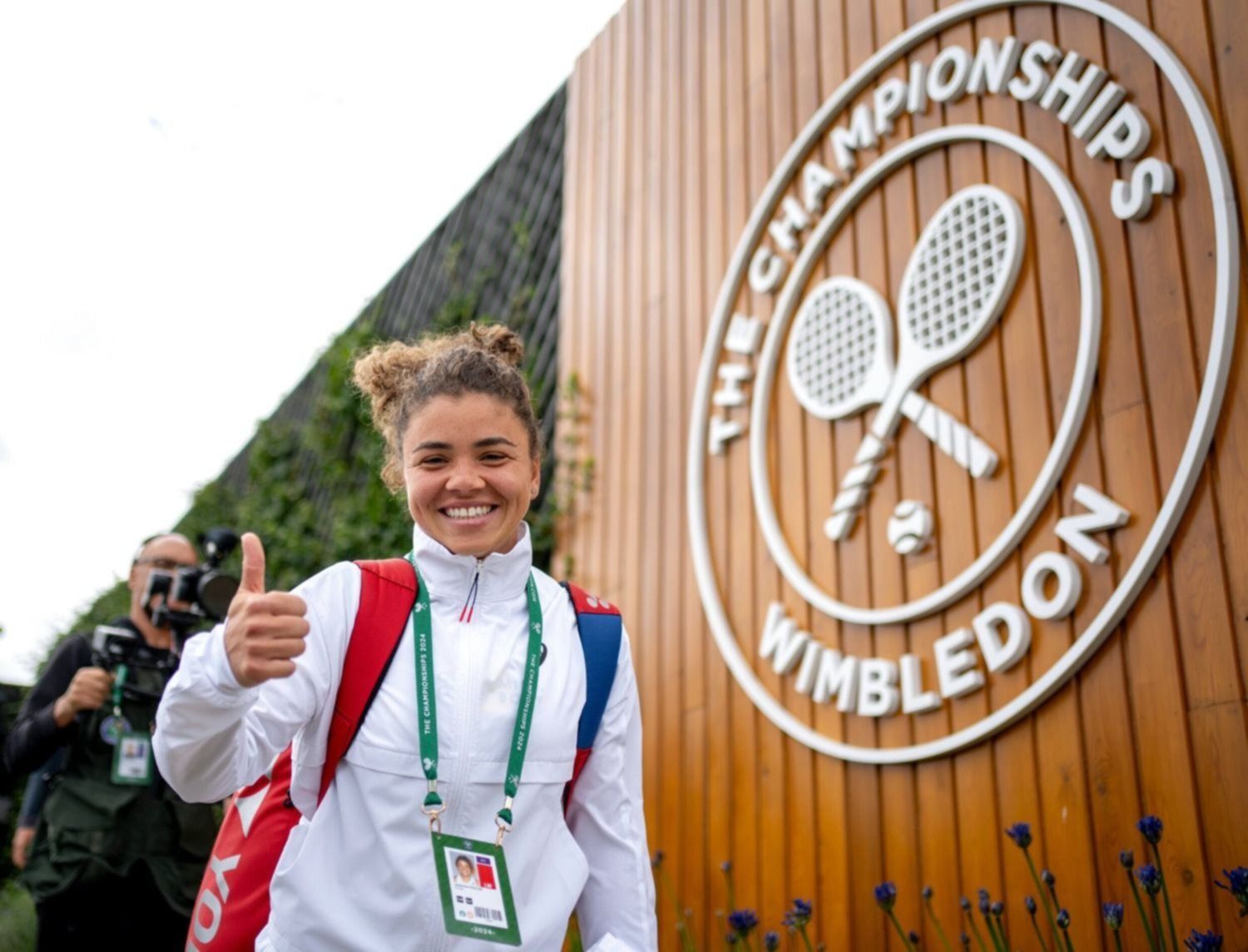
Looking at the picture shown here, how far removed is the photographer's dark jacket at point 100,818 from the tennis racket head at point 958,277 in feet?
6.57

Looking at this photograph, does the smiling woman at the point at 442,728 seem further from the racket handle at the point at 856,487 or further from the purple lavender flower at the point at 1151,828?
the racket handle at the point at 856,487

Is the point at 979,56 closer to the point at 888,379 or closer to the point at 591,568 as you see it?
the point at 888,379

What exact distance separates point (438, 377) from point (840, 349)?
1.51 metres

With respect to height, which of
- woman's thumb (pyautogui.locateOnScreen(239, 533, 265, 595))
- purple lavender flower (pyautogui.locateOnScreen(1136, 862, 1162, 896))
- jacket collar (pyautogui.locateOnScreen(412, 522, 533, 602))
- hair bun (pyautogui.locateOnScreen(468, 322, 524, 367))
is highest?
hair bun (pyautogui.locateOnScreen(468, 322, 524, 367))

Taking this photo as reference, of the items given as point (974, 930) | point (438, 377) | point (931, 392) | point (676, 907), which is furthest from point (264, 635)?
point (676, 907)

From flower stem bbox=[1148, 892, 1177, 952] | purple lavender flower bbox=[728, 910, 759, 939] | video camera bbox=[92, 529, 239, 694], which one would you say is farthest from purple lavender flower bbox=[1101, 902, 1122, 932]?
video camera bbox=[92, 529, 239, 694]

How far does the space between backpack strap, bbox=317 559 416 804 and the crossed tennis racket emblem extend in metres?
1.40

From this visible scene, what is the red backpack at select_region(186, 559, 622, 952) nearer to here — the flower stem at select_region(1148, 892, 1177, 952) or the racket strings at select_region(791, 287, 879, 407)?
the flower stem at select_region(1148, 892, 1177, 952)

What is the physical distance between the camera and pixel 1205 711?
1943 mm

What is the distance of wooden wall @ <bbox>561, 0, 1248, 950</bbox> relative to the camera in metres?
2.00

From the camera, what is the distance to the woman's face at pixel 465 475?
1512 mm

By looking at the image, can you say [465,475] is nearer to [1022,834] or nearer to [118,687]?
[1022,834]

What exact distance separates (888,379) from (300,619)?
5.86 feet

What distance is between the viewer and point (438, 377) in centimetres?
158
